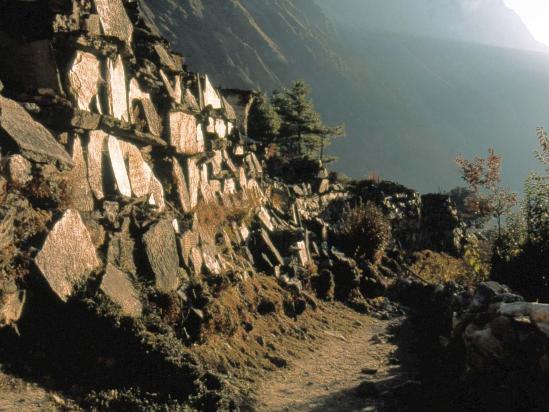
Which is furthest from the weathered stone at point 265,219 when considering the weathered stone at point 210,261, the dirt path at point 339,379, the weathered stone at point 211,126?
the dirt path at point 339,379

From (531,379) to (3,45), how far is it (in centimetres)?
1098

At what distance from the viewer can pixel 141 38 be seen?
43.2 ft

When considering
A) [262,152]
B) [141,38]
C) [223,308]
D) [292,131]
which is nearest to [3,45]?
[141,38]

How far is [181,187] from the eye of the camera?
1245cm

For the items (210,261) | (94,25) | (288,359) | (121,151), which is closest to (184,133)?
(121,151)

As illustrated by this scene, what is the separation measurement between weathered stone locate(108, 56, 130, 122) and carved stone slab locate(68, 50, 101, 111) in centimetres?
35

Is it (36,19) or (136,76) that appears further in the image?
(136,76)

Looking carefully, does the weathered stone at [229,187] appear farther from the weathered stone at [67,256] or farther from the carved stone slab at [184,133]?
the weathered stone at [67,256]

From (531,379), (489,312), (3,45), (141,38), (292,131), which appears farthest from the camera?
(292,131)

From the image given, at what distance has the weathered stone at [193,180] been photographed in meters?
12.9

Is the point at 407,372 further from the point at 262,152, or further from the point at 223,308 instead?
the point at 262,152

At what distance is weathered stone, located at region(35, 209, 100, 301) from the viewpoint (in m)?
7.24

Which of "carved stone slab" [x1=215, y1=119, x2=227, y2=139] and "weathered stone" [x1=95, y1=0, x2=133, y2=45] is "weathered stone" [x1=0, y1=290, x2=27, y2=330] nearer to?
"weathered stone" [x1=95, y1=0, x2=133, y2=45]

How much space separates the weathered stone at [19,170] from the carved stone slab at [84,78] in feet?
6.54
